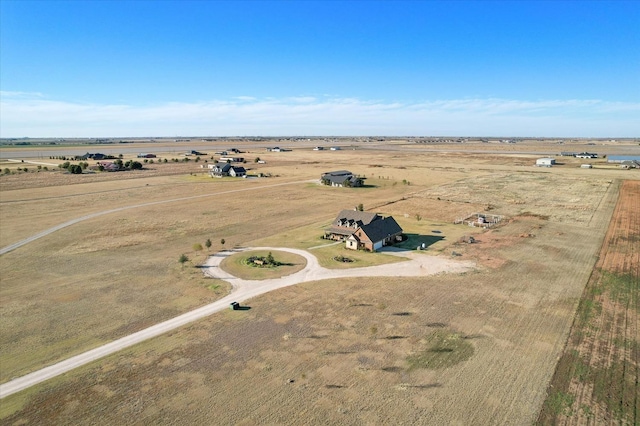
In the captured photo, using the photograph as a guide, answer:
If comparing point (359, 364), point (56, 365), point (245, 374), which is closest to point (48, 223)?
point (56, 365)

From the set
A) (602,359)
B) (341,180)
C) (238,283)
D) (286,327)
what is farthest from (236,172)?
(602,359)

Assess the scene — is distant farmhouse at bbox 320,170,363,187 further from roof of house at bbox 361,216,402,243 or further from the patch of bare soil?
the patch of bare soil

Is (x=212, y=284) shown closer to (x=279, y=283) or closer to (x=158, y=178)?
(x=279, y=283)

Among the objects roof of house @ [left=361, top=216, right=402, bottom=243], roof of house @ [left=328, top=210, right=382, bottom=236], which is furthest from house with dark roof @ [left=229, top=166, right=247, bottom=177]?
roof of house @ [left=361, top=216, right=402, bottom=243]

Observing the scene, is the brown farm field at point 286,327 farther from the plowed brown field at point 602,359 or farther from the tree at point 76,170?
the tree at point 76,170

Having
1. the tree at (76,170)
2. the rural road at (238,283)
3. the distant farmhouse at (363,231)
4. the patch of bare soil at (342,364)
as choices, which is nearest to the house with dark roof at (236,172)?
the tree at (76,170)
